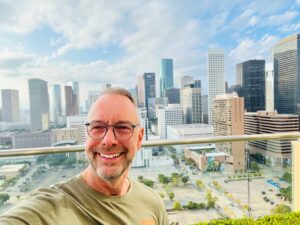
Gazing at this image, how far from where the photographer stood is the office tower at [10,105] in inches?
166

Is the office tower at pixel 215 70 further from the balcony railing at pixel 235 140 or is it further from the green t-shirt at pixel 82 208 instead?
the green t-shirt at pixel 82 208

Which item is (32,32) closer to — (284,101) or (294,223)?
(284,101)

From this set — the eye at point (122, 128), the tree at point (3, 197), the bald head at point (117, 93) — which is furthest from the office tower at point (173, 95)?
the eye at point (122, 128)

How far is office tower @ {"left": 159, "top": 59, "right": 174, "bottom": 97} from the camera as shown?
8316mm

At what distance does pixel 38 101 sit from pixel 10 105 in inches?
23.4

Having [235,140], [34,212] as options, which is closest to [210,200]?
[235,140]

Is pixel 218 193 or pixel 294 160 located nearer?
pixel 218 193

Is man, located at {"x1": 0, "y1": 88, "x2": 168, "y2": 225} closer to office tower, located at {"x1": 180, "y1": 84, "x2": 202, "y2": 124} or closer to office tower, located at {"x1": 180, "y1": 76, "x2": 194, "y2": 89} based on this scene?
office tower, located at {"x1": 180, "y1": 84, "x2": 202, "y2": 124}

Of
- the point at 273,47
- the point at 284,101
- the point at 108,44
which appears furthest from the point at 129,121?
the point at 108,44

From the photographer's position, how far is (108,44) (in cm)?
1275

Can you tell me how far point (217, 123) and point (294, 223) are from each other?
1755 millimetres

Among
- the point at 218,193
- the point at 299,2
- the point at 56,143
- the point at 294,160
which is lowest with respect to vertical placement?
the point at 218,193

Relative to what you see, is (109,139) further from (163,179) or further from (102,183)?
(163,179)

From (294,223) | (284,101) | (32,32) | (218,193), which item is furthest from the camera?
(32,32)
